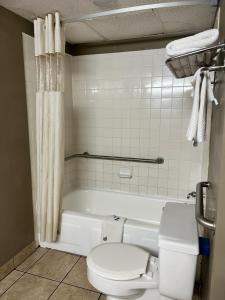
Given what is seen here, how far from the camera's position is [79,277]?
184 cm

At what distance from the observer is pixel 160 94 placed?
93.4 inches

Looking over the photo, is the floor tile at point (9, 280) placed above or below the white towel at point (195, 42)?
below

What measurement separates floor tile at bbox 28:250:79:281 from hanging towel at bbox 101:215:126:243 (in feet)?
1.39

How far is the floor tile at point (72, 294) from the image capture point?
163 centimetres

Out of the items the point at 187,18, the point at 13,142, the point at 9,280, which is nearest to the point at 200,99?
the point at 187,18

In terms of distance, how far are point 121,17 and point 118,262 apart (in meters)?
1.88

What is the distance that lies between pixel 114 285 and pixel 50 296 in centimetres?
63

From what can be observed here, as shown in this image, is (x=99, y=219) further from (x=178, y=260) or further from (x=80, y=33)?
(x=80, y=33)

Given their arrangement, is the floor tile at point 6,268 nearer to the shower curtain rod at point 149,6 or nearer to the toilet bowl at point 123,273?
the toilet bowl at point 123,273

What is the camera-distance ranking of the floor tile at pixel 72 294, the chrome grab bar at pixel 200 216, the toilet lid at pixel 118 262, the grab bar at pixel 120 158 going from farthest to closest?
the grab bar at pixel 120 158
the floor tile at pixel 72 294
the toilet lid at pixel 118 262
the chrome grab bar at pixel 200 216

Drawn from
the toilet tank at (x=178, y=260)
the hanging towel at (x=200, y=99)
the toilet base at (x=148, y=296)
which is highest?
the hanging towel at (x=200, y=99)

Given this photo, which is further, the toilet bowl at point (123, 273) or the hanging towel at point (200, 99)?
the toilet bowl at point (123, 273)

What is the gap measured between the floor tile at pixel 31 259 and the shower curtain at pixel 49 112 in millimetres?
298

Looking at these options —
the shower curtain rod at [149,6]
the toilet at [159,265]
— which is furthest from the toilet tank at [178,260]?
the shower curtain rod at [149,6]
